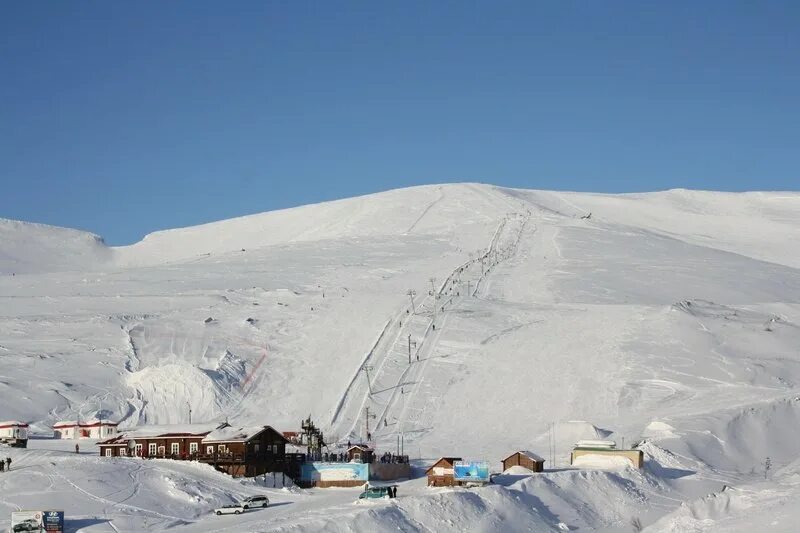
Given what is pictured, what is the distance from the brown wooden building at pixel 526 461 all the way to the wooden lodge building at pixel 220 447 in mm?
8537

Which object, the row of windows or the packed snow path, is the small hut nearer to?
the packed snow path

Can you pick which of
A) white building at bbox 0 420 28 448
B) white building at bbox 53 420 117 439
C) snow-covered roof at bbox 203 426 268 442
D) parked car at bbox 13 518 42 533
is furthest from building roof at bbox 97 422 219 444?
parked car at bbox 13 518 42 533

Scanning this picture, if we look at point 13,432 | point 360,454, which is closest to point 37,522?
point 360,454

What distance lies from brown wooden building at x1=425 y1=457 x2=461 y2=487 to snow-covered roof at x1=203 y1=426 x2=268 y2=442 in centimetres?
660

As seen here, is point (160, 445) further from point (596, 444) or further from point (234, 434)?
point (596, 444)

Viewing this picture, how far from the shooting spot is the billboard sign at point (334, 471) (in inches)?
1724

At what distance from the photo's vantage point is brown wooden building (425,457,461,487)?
42.1 metres

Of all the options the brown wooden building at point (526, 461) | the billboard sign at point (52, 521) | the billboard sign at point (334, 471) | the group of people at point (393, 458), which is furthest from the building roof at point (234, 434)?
the billboard sign at point (52, 521)

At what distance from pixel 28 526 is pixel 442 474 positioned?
15.9 m

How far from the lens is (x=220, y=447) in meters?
44.0

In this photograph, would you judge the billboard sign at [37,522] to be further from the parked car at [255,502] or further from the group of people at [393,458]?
the group of people at [393,458]

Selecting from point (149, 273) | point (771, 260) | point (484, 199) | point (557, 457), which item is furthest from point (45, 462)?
point (484, 199)

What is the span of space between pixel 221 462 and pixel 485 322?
92.2ft

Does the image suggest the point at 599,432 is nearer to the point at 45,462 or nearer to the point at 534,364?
the point at 534,364
